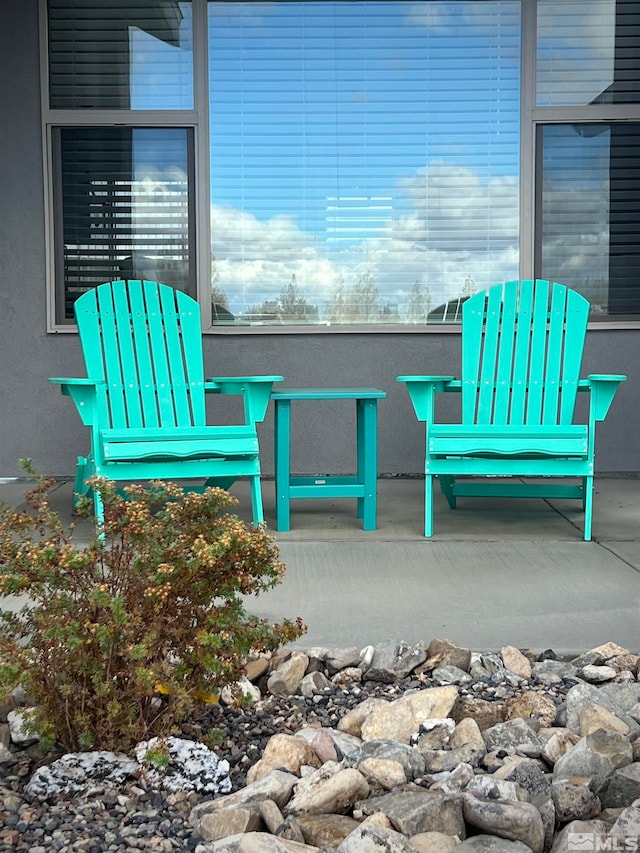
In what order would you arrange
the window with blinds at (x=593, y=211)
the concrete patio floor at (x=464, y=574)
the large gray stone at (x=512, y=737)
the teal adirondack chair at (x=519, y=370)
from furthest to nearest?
the window with blinds at (x=593, y=211) → the teal adirondack chair at (x=519, y=370) → the concrete patio floor at (x=464, y=574) → the large gray stone at (x=512, y=737)

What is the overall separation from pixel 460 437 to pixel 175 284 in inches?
93.7

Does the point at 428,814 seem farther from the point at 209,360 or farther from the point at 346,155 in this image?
the point at 346,155

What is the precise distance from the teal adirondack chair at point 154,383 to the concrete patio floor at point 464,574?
418 millimetres

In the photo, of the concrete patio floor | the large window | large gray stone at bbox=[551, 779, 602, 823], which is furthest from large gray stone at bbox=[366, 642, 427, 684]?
the large window

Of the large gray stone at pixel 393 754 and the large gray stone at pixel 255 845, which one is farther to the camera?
the large gray stone at pixel 393 754

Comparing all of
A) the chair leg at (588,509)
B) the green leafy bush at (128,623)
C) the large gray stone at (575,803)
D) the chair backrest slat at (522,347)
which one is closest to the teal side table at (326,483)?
the chair backrest slat at (522,347)

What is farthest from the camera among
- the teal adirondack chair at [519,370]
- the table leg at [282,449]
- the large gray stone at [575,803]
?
the teal adirondack chair at [519,370]

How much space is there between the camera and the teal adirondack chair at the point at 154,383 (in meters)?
3.72

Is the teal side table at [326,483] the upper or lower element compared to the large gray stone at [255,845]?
upper

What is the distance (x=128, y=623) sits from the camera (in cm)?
171

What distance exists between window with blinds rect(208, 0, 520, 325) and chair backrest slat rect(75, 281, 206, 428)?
1187mm

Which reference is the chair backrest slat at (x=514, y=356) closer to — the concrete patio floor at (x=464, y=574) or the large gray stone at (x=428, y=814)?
the concrete patio floor at (x=464, y=574)

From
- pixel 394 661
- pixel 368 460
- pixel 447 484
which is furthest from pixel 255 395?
pixel 394 661

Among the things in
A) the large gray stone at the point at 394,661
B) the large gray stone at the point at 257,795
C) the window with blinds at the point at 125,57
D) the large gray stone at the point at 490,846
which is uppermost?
the window with blinds at the point at 125,57
